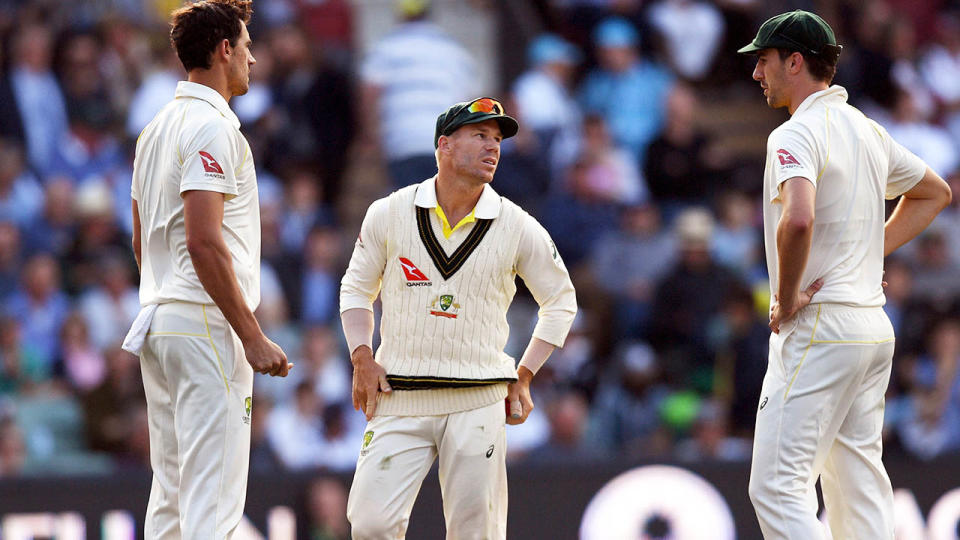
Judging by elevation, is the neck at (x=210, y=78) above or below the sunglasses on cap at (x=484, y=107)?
above

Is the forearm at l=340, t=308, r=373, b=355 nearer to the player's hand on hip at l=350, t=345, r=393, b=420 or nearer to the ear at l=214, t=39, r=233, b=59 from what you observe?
the player's hand on hip at l=350, t=345, r=393, b=420

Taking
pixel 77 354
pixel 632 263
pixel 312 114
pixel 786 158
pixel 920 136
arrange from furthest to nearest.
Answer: pixel 920 136, pixel 312 114, pixel 632 263, pixel 77 354, pixel 786 158

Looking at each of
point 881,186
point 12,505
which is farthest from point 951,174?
point 12,505

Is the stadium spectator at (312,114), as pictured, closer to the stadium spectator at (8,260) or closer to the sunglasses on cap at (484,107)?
the stadium spectator at (8,260)

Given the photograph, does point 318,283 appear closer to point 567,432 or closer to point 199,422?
point 567,432

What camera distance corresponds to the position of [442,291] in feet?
20.5

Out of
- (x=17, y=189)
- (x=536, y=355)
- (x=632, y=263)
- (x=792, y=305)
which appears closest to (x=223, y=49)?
(x=536, y=355)

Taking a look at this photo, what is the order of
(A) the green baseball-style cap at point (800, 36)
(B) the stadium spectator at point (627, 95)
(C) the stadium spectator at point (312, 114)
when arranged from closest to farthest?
(A) the green baseball-style cap at point (800, 36), (C) the stadium spectator at point (312, 114), (B) the stadium spectator at point (627, 95)

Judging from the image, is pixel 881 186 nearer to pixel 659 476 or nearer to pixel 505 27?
pixel 659 476

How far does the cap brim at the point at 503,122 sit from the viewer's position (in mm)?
6211

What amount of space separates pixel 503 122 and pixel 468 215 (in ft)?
1.41

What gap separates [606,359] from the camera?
11.6 metres

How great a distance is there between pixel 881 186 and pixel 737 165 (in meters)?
6.92

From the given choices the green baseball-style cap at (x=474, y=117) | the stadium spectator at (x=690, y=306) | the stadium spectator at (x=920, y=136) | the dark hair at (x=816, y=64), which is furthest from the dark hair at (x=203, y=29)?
the stadium spectator at (x=920, y=136)
